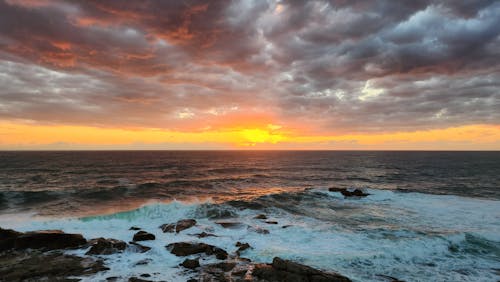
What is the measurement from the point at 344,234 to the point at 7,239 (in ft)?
69.5

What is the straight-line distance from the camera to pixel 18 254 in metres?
14.7

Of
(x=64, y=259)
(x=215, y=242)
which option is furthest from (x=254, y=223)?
(x=64, y=259)

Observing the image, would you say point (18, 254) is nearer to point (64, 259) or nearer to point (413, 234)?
point (64, 259)

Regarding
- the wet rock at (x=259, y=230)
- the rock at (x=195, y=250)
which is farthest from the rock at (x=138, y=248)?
the wet rock at (x=259, y=230)

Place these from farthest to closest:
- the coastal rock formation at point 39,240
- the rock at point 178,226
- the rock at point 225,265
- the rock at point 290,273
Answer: the rock at point 178,226, the coastal rock formation at point 39,240, the rock at point 225,265, the rock at point 290,273

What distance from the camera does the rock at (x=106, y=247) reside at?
15195mm

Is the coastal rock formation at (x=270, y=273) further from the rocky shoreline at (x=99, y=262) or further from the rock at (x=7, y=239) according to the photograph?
the rock at (x=7, y=239)

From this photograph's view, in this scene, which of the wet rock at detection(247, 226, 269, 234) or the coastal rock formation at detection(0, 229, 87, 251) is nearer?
the coastal rock formation at detection(0, 229, 87, 251)

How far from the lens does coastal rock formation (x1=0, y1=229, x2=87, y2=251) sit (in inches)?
613

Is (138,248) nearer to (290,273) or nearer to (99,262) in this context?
(99,262)

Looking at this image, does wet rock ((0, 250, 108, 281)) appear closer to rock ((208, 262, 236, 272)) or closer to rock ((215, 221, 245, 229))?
rock ((208, 262, 236, 272))

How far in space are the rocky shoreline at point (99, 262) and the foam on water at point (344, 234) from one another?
67 cm

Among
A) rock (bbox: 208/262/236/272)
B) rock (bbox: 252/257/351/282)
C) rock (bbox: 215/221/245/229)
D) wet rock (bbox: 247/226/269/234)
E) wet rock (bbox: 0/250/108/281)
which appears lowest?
rock (bbox: 215/221/245/229)

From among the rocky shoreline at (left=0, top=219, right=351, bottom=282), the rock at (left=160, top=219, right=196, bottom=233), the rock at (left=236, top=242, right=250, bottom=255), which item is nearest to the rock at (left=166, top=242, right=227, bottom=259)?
the rocky shoreline at (left=0, top=219, right=351, bottom=282)
